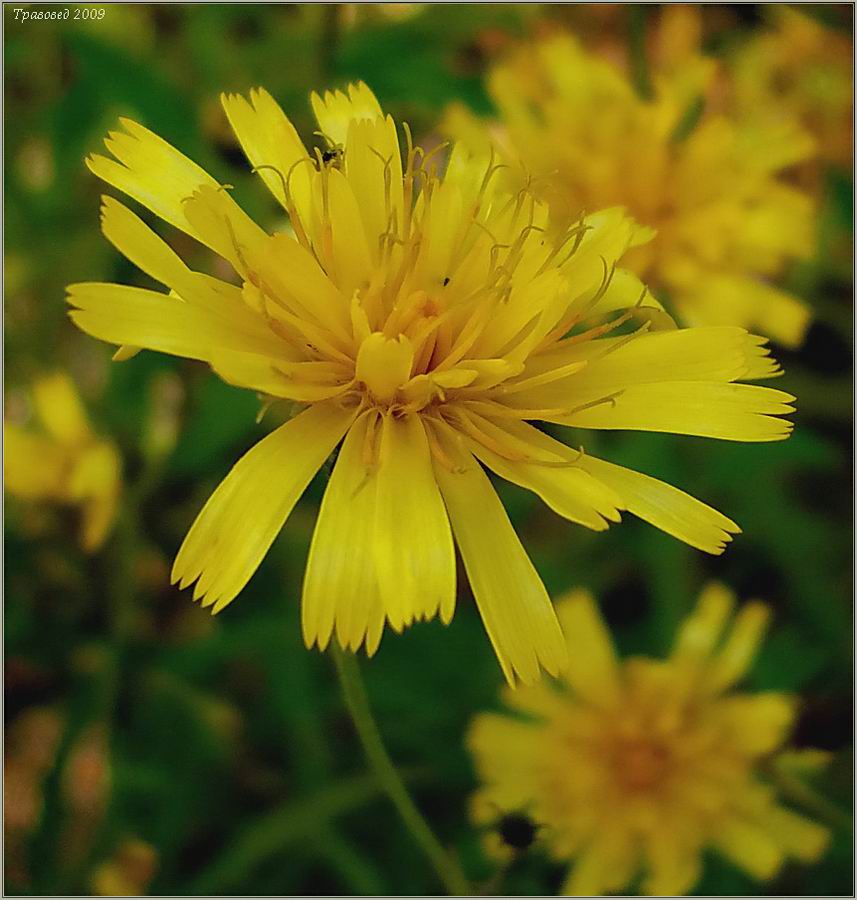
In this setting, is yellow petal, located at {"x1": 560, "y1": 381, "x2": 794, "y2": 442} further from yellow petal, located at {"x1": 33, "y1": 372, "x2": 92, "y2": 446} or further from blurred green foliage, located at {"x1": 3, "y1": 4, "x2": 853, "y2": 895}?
yellow petal, located at {"x1": 33, "y1": 372, "x2": 92, "y2": 446}

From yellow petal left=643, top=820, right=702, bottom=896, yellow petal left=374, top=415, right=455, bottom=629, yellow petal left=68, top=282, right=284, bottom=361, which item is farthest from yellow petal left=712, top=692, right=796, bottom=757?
yellow petal left=68, top=282, right=284, bottom=361

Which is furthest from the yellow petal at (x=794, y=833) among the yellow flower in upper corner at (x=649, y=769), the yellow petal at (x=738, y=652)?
the yellow petal at (x=738, y=652)

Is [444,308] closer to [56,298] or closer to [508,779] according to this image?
[508,779]

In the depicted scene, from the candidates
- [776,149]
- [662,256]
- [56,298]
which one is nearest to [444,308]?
[662,256]

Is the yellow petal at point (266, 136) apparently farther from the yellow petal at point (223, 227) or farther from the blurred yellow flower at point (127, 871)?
the blurred yellow flower at point (127, 871)

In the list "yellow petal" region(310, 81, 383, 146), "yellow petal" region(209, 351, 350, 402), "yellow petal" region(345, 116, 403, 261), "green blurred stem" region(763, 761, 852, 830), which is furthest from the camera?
"green blurred stem" region(763, 761, 852, 830)

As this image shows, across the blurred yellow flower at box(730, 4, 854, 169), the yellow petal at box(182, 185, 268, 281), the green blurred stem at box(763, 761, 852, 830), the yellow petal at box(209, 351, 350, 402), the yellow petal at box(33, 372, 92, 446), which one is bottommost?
the green blurred stem at box(763, 761, 852, 830)
